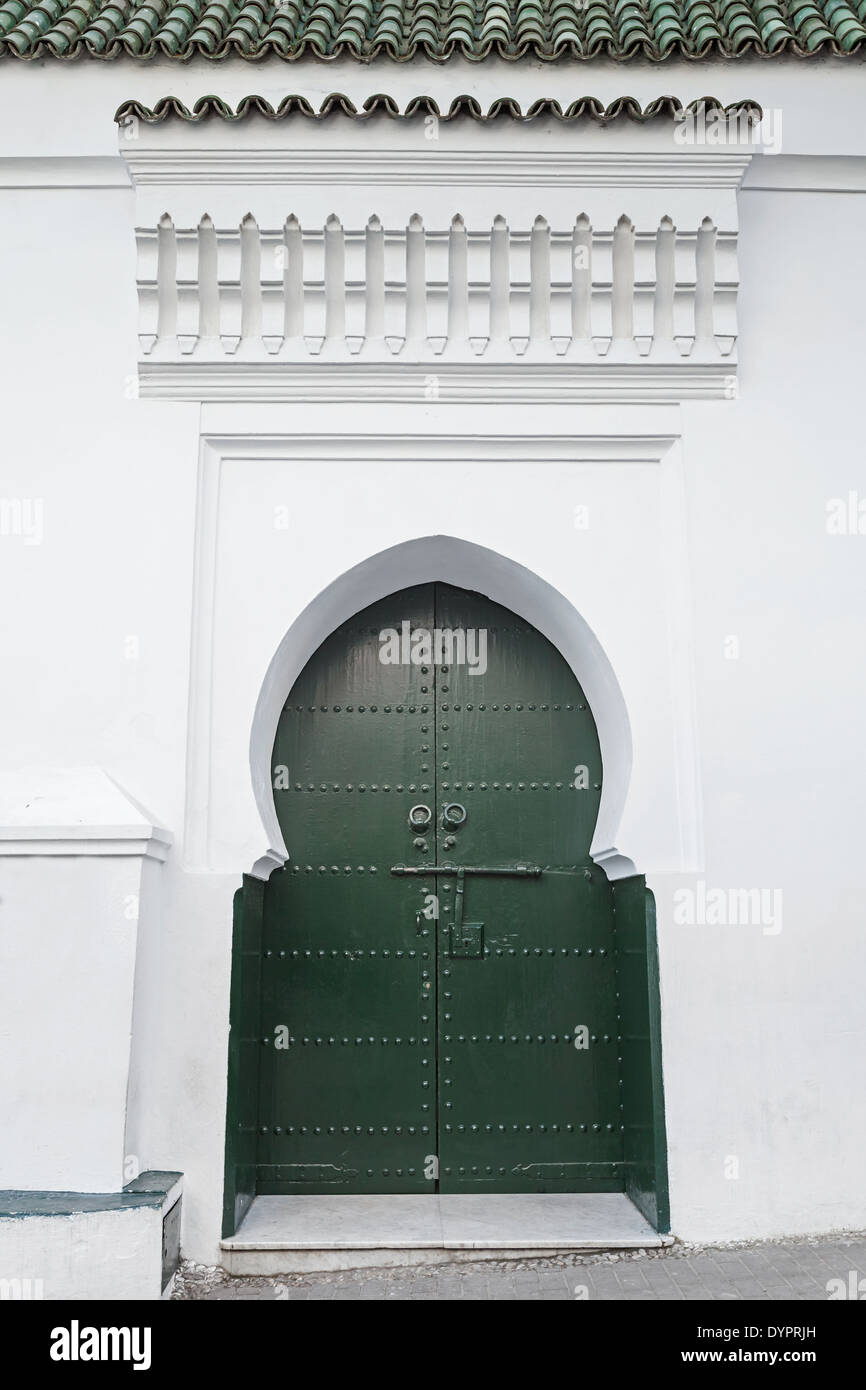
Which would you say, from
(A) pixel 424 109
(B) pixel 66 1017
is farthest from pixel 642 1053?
(A) pixel 424 109

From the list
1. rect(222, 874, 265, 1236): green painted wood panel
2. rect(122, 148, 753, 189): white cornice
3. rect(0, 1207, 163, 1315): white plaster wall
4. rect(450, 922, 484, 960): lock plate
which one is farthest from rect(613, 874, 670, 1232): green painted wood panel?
rect(122, 148, 753, 189): white cornice

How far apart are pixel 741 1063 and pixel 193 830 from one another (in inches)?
88.8

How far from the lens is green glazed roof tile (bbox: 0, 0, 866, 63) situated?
489 cm

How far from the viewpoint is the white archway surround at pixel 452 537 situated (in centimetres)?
473

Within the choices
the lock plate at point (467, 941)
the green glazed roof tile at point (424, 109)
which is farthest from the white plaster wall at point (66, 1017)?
the green glazed roof tile at point (424, 109)

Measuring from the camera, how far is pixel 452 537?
4828 millimetres

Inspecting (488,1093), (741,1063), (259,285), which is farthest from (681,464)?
(488,1093)

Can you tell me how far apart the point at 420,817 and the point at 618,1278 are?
1915 mm

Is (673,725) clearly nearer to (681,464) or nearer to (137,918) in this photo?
(681,464)

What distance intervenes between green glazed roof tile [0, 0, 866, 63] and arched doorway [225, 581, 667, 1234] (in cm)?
231

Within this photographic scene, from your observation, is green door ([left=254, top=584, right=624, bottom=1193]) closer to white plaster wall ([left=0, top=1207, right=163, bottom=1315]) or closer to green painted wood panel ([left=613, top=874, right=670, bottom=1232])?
green painted wood panel ([left=613, top=874, right=670, bottom=1232])

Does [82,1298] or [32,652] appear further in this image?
[32,652]

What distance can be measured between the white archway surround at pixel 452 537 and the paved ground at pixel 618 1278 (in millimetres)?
1438

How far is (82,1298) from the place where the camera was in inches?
151
